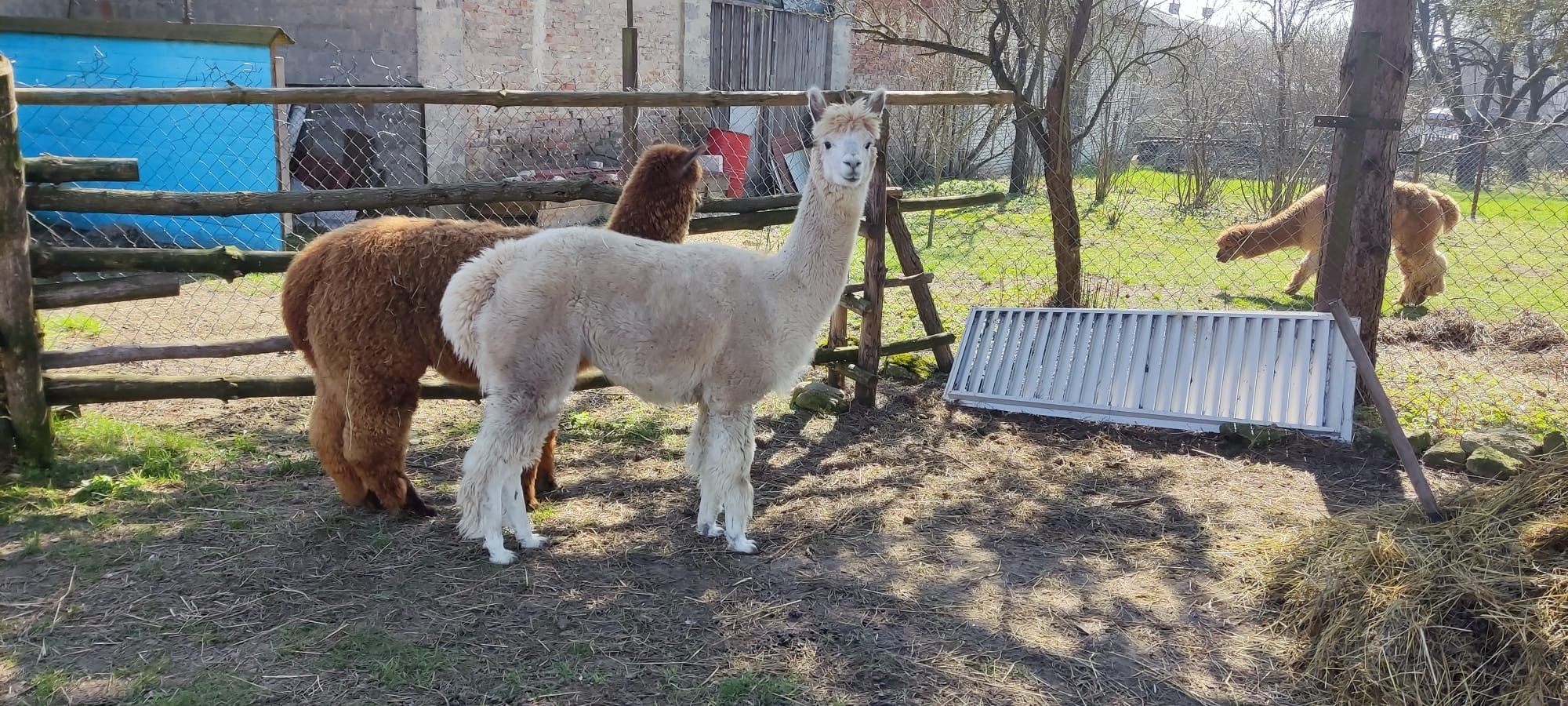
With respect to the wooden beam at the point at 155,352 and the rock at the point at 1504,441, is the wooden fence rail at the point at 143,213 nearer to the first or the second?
the wooden beam at the point at 155,352

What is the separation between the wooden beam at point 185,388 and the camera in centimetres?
464

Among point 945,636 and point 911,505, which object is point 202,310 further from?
point 945,636

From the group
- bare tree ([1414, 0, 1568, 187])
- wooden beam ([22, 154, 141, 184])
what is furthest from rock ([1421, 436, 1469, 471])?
bare tree ([1414, 0, 1568, 187])

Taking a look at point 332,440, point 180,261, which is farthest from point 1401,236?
point 180,261

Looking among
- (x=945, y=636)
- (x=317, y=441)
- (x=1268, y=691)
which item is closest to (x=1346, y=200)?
(x=1268, y=691)

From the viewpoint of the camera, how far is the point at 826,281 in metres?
4.07

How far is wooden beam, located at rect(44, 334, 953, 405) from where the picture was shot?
4.64 metres

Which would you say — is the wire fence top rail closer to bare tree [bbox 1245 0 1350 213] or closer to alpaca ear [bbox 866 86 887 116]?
alpaca ear [bbox 866 86 887 116]

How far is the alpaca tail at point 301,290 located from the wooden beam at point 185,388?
60 cm

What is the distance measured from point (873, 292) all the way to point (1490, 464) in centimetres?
322

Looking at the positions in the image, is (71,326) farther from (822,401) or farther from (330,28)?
(330,28)

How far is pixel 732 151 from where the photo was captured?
13.1 metres

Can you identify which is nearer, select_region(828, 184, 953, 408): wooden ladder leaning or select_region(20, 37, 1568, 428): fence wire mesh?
select_region(828, 184, 953, 408): wooden ladder leaning

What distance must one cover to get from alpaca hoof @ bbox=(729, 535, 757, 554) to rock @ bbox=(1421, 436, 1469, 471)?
3.56 m
